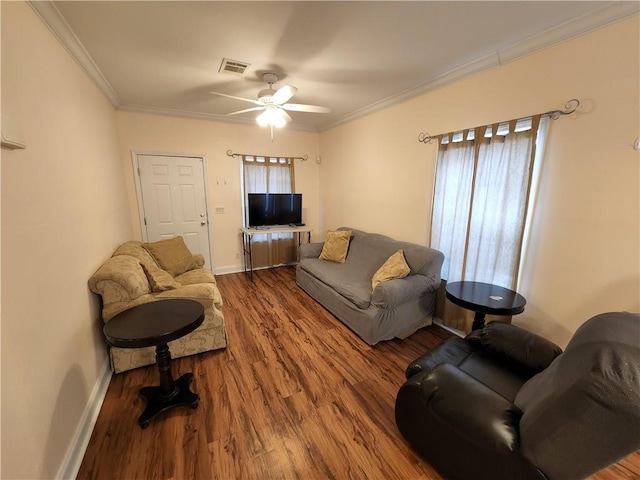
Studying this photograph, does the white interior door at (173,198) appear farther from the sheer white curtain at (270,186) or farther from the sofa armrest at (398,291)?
the sofa armrest at (398,291)

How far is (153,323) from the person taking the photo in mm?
1674

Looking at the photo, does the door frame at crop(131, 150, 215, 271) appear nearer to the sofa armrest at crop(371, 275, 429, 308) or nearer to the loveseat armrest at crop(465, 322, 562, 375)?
the sofa armrest at crop(371, 275, 429, 308)

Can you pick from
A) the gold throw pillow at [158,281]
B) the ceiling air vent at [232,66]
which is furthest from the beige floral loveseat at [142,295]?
the ceiling air vent at [232,66]

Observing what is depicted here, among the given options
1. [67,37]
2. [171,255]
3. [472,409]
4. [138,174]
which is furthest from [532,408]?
[138,174]

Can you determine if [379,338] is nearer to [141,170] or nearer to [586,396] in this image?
[586,396]

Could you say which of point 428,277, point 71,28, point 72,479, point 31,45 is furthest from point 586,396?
point 71,28

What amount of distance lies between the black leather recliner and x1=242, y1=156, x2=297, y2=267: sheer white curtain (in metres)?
3.63

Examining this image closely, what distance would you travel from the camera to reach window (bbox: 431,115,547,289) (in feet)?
7.04

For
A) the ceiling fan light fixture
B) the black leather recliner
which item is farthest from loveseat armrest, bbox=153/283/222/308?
the ceiling fan light fixture

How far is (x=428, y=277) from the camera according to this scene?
2.71 metres

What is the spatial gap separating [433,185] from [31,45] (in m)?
3.31

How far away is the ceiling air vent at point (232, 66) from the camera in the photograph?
2.33 metres

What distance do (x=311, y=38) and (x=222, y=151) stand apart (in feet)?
9.05

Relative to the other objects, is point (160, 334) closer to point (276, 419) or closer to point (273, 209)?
point (276, 419)
